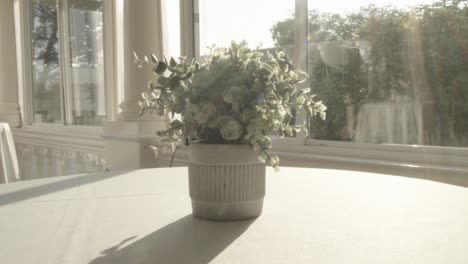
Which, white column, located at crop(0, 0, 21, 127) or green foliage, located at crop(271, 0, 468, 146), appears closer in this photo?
green foliage, located at crop(271, 0, 468, 146)

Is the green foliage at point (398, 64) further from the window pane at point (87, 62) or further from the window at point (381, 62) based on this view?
the window pane at point (87, 62)

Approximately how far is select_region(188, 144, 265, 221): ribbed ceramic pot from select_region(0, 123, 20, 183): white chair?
6.12 feet

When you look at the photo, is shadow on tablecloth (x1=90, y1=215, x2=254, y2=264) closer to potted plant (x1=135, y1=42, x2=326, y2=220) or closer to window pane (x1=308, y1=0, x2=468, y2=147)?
potted plant (x1=135, y1=42, x2=326, y2=220)

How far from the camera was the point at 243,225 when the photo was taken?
2.69 ft

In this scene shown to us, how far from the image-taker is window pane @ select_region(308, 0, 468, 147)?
1840 millimetres

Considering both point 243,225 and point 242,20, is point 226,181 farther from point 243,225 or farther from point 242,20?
point 242,20

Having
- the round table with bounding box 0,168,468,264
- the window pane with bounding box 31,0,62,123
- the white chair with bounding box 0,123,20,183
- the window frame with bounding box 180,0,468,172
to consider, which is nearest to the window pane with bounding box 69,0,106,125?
the window pane with bounding box 31,0,62,123

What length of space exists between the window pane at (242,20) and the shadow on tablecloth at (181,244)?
4.88ft

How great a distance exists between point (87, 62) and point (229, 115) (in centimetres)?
317

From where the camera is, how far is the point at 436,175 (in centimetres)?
179

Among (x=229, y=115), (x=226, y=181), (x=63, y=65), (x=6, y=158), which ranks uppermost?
(x=63, y=65)

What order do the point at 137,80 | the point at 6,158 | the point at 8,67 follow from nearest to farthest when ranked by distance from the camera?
the point at 6,158 → the point at 137,80 → the point at 8,67

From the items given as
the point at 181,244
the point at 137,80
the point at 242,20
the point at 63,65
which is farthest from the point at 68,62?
the point at 181,244

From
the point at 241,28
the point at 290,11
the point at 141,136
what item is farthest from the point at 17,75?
the point at 290,11
